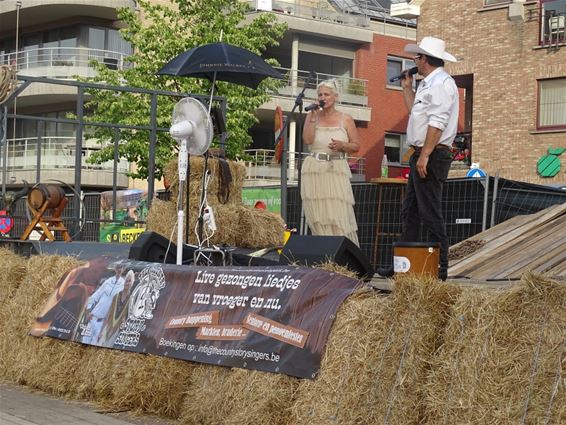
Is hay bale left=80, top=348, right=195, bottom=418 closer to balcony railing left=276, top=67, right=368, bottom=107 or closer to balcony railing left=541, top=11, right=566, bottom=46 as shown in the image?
balcony railing left=541, top=11, right=566, bottom=46

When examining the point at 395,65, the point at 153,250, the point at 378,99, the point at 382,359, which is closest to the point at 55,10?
the point at 378,99

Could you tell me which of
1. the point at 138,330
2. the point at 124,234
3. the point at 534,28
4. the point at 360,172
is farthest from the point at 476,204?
the point at 360,172

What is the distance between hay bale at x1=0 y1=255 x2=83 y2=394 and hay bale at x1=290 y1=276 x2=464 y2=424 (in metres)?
2.84

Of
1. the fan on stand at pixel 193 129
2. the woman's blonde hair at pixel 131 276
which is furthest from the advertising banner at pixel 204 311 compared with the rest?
the fan on stand at pixel 193 129

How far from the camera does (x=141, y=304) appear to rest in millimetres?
7668

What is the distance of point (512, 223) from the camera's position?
12672mm

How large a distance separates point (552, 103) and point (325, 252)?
24319mm

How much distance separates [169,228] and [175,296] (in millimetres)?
4457

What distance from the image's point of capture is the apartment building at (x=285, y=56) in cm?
4078

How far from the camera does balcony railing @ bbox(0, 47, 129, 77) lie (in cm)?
4028

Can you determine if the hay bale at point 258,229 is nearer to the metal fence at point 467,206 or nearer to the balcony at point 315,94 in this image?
the metal fence at point 467,206

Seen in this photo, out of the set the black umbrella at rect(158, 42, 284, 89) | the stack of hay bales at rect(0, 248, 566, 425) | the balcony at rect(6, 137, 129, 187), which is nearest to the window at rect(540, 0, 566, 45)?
the balcony at rect(6, 137, 129, 187)

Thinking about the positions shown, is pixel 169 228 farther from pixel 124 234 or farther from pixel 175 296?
pixel 124 234

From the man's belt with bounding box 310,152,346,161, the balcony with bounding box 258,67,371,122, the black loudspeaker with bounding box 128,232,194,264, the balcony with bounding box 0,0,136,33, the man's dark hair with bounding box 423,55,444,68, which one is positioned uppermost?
the balcony with bounding box 0,0,136,33
